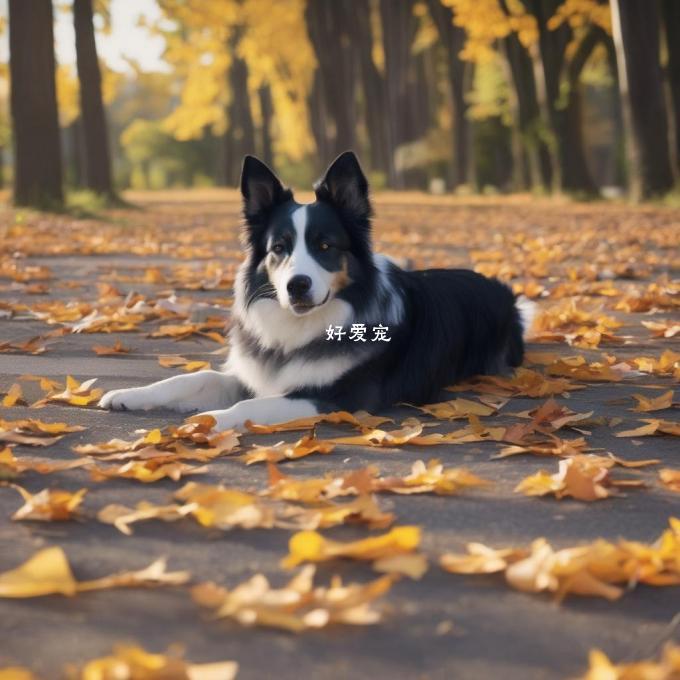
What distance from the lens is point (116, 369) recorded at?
632 cm

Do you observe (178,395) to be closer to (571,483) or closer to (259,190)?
(259,190)

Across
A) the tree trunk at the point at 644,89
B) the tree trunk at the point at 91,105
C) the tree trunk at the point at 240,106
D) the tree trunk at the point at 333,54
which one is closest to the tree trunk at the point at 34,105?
the tree trunk at the point at 91,105

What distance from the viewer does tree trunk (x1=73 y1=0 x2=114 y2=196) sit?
85.3 ft

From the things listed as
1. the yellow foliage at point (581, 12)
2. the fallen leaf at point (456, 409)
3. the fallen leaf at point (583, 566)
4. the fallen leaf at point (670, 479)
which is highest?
the yellow foliage at point (581, 12)

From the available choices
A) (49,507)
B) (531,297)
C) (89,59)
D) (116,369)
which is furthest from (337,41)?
(49,507)

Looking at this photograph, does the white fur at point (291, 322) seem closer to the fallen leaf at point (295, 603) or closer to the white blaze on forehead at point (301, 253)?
the white blaze on forehead at point (301, 253)

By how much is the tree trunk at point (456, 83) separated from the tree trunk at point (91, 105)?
1368 centimetres

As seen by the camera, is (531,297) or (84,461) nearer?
(84,461)

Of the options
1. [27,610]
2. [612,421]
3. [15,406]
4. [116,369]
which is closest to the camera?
[27,610]

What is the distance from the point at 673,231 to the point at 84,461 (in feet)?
43.7

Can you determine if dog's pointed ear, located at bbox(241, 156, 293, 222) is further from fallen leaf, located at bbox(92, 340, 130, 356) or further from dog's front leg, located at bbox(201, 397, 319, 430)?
fallen leaf, located at bbox(92, 340, 130, 356)

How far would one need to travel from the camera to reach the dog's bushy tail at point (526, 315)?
6.95 meters

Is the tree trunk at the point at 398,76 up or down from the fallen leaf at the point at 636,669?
up

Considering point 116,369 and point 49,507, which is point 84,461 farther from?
point 116,369
